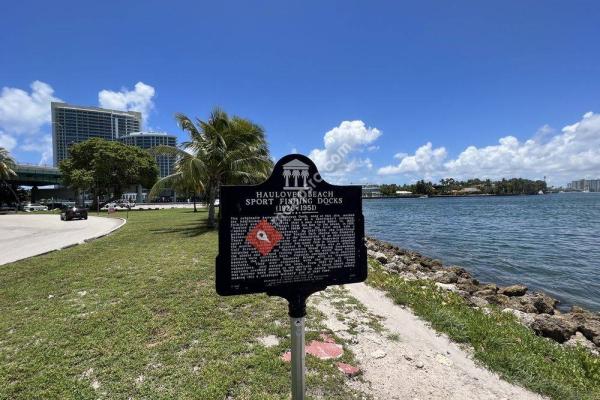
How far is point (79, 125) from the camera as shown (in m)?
75.2

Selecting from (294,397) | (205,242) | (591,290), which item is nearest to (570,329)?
(294,397)

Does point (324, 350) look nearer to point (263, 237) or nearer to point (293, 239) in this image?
point (293, 239)

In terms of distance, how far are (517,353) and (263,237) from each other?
3.74m

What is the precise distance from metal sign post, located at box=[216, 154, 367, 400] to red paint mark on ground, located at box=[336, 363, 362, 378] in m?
1.21

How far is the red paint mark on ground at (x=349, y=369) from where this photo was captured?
4006mm

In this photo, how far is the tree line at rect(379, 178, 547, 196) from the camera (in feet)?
541

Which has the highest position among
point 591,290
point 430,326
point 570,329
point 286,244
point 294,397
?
point 286,244

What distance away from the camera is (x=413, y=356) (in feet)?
14.8

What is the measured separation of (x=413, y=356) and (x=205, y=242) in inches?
420

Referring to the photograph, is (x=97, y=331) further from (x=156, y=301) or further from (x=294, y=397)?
(x=294, y=397)

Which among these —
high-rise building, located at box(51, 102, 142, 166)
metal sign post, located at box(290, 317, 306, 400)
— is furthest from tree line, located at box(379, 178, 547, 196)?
metal sign post, located at box(290, 317, 306, 400)

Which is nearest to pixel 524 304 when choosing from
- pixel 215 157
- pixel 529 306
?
pixel 529 306

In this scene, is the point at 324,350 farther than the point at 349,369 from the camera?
Yes

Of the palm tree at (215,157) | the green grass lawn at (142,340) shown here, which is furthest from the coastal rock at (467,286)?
the palm tree at (215,157)
